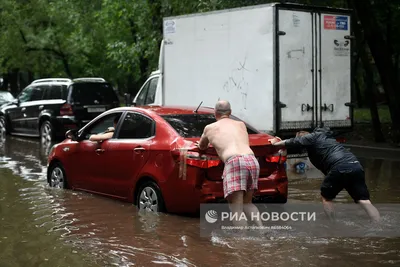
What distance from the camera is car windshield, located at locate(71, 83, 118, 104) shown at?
18.6m

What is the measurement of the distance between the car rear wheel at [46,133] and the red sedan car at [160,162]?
9.20 m

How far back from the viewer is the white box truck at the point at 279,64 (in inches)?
434

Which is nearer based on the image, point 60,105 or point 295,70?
point 295,70

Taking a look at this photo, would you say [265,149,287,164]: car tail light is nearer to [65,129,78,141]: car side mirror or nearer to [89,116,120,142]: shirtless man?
[89,116,120,142]: shirtless man

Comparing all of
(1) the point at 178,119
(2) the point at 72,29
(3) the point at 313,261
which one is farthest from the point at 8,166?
(2) the point at 72,29

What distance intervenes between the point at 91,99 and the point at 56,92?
124 cm

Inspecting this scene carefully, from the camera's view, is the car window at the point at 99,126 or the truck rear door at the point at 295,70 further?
the truck rear door at the point at 295,70

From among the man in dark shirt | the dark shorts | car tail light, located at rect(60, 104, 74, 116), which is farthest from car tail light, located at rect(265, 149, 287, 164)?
car tail light, located at rect(60, 104, 74, 116)

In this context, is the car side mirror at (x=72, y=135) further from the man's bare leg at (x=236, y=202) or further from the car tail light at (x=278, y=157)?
the man's bare leg at (x=236, y=202)

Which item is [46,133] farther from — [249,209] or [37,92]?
Result: [249,209]

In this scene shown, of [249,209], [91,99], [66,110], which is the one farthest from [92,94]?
[249,209]

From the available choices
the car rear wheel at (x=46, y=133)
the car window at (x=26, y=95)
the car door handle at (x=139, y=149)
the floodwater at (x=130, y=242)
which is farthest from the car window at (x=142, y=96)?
the car door handle at (x=139, y=149)

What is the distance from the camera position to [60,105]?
61.2 ft

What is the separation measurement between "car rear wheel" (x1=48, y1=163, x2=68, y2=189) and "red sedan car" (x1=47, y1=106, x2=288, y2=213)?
1.49 ft
